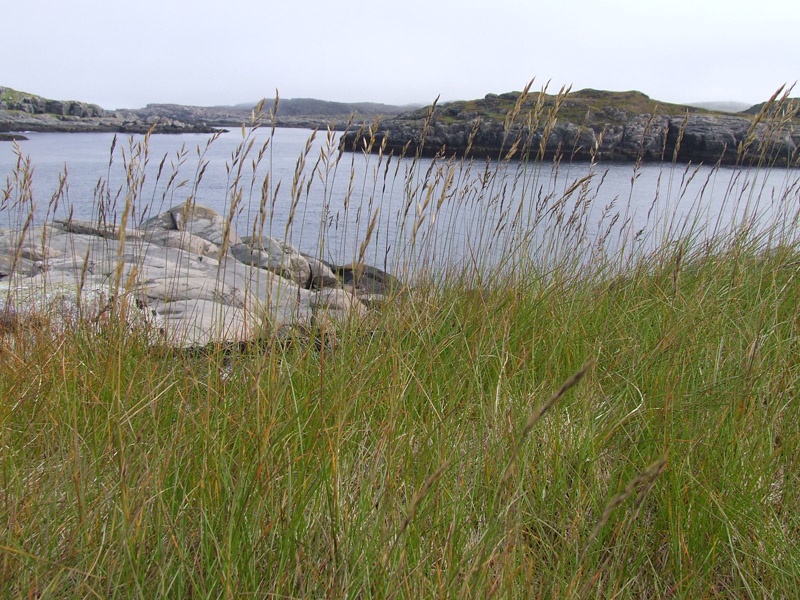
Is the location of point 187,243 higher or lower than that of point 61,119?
lower

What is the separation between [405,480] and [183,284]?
382cm

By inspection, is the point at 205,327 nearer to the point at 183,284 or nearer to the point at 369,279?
the point at 183,284

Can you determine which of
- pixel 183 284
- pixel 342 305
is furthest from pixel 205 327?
pixel 342 305

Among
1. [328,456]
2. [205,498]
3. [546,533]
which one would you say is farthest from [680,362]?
[205,498]

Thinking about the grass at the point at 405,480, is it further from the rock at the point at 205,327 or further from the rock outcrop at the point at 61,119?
the rock outcrop at the point at 61,119

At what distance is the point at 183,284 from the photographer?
468 cm

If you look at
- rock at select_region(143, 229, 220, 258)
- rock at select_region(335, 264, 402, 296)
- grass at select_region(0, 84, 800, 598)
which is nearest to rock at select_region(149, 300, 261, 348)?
grass at select_region(0, 84, 800, 598)

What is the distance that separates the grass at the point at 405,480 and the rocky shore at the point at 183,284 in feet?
0.89

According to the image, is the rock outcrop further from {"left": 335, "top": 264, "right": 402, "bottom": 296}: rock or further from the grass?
the grass

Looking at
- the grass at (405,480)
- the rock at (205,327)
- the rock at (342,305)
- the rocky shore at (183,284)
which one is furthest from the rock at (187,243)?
the grass at (405,480)

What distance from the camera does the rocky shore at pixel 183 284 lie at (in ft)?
7.09

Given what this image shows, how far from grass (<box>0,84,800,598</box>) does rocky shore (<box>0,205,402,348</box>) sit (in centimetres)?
→ 27

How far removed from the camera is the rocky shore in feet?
7.09

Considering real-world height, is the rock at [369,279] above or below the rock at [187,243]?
above
